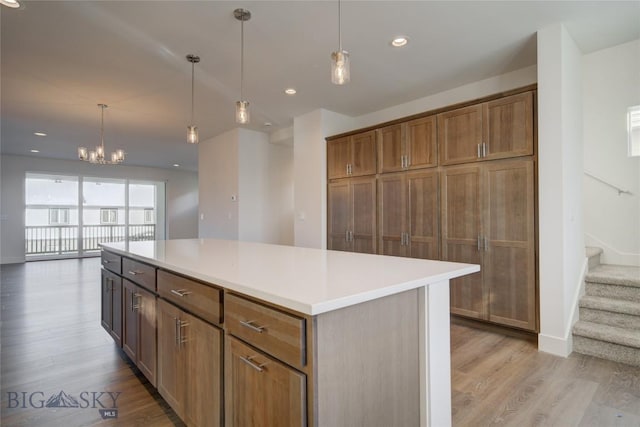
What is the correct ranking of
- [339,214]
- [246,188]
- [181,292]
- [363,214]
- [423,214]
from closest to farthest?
[181,292], [423,214], [363,214], [339,214], [246,188]

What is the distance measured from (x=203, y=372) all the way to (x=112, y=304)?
1653 millimetres

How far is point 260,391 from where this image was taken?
1.14m

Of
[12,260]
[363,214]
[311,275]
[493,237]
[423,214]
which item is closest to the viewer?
[311,275]

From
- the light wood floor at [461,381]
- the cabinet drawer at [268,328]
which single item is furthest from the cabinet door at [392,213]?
the cabinet drawer at [268,328]

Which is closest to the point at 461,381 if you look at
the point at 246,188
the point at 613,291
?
the point at 613,291

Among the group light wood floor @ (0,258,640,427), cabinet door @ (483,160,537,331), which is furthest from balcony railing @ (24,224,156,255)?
cabinet door @ (483,160,537,331)

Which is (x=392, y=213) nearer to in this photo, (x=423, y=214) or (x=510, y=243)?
(x=423, y=214)

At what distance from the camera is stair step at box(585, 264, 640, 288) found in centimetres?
273

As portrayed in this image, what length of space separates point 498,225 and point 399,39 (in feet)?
6.41

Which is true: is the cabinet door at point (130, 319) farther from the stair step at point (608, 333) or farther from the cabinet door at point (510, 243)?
the stair step at point (608, 333)

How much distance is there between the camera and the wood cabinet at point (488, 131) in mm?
2855

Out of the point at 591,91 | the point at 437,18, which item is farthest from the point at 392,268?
the point at 591,91

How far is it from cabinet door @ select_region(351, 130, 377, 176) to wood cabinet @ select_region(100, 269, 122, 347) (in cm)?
297

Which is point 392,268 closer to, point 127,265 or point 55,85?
point 127,265
